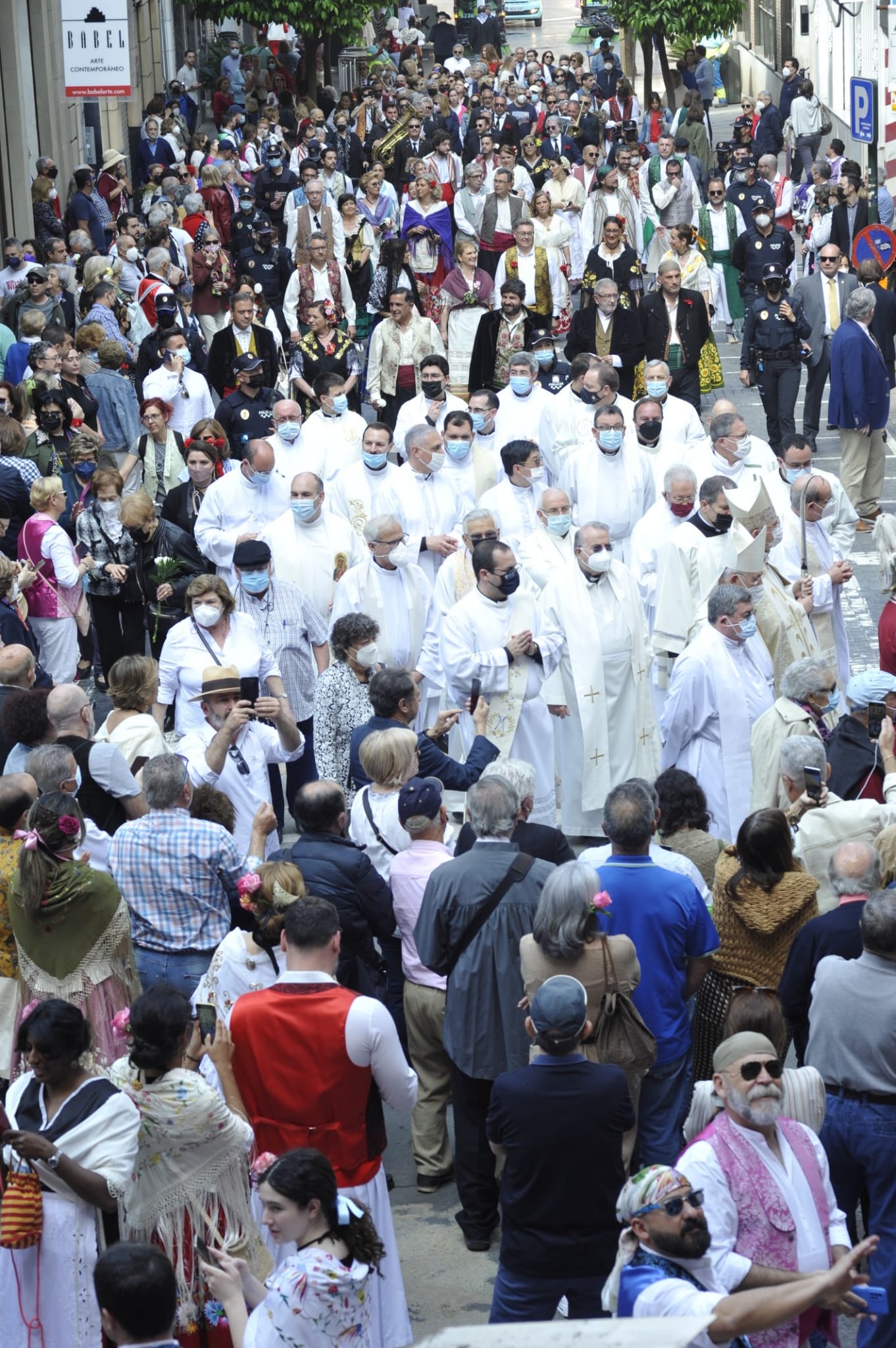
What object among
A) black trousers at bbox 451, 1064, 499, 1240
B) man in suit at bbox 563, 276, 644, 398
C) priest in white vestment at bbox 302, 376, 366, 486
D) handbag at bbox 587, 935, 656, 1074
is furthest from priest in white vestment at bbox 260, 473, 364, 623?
handbag at bbox 587, 935, 656, 1074

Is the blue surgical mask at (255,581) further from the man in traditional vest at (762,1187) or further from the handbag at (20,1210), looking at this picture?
the man in traditional vest at (762,1187)

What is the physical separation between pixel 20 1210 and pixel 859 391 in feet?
35.4

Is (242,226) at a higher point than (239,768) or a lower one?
higher

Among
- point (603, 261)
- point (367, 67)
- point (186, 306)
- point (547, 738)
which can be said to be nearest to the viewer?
point (547, 738)

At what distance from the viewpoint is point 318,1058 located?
5355mm

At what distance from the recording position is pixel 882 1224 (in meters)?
5.62

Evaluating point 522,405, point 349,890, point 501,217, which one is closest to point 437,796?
point 349,890

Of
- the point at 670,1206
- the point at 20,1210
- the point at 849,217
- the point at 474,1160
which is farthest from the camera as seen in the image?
the point at 849,217

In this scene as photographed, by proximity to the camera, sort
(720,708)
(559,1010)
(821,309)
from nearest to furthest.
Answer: (559,1010) < (720,708) < (821,309)

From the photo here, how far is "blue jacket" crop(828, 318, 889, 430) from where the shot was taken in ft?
47.1

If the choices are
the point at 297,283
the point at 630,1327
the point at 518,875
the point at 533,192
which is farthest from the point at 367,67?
the point at 630,1327

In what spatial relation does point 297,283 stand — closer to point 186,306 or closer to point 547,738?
point 186,306

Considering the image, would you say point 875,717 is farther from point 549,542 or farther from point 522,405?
point 522,405

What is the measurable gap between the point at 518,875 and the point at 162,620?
5.24 meters
